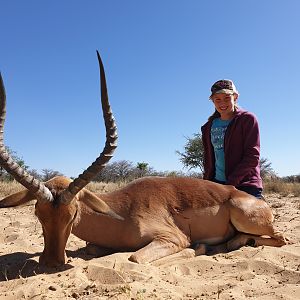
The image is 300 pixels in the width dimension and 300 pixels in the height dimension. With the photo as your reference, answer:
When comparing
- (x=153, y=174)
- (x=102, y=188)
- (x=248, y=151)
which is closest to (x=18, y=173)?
(x=248, y=151)

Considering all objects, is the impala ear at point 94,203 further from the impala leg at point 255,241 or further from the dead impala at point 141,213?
the impala leg at point 255,241

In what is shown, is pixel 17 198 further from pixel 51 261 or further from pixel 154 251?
pixel 154 251

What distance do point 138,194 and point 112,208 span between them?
506mm

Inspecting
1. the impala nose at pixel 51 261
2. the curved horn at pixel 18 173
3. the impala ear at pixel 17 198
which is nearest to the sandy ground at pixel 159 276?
the impala nose at pixel 51 261

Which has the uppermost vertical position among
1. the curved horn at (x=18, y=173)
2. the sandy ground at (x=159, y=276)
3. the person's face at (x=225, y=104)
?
the person's face at (x=225, y=104)

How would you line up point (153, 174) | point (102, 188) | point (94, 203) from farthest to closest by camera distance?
1. point (153, 174)
2. point (102, 188)
3. point (94, 203)

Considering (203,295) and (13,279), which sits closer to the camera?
(203,295)

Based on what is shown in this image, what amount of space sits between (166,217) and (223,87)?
2.69 metres

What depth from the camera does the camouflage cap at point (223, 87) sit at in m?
7.20

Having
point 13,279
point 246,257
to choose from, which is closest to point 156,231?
point 246,257

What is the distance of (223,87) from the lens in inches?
287

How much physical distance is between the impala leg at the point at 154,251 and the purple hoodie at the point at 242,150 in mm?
1846

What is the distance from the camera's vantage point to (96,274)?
426 centimetres

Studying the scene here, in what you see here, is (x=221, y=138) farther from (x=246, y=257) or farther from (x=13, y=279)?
(x=13, y=279)
